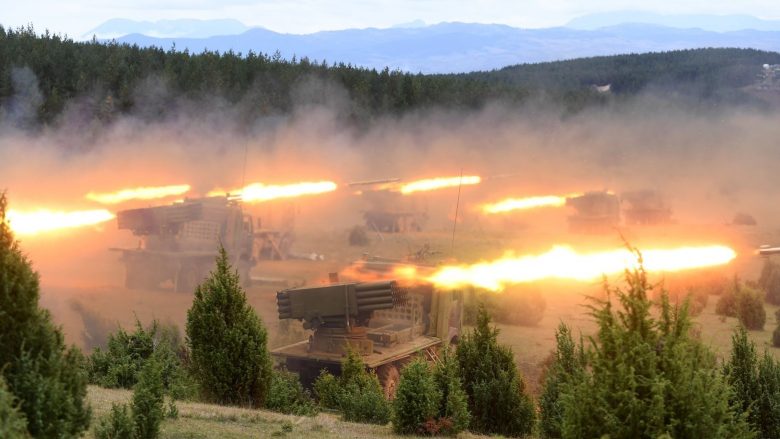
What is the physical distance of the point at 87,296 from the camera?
4344 cm

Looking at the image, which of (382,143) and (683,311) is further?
(382,143)

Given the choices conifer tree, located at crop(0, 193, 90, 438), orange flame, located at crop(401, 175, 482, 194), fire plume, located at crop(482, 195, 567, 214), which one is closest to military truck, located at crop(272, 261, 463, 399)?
conifer tree, located at crop(0, 193, 90, 438)

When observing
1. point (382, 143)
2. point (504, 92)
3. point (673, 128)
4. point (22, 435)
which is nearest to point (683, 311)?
point (22, 435)

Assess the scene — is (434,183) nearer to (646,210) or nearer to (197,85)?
(646,210)

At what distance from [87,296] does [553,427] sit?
28.3 meters

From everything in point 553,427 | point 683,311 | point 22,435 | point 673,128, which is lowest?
point 553,427

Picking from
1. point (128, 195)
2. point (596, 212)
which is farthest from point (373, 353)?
point (596, 212)

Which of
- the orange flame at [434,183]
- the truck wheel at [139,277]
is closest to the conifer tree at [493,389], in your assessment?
the truck wheel at [139,277]

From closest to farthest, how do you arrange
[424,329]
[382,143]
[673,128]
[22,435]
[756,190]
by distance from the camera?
[22,435] → [424,329] → [382,143] → [756,190] → [673,128]

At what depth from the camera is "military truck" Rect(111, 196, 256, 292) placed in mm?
43125

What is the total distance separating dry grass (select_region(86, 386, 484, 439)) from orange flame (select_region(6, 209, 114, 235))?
25718 mm

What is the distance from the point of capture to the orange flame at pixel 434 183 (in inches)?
2486

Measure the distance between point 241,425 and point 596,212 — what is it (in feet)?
155

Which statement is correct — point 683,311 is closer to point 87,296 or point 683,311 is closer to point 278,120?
point 87,296
